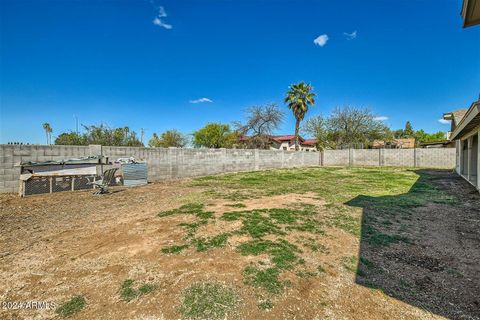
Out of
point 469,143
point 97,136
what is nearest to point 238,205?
point 469,143

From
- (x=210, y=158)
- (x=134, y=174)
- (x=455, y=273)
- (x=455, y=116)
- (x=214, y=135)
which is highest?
(x=214, y=135)

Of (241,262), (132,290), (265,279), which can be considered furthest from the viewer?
(241,262)

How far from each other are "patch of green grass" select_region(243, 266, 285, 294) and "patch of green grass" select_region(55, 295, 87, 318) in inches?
61.3

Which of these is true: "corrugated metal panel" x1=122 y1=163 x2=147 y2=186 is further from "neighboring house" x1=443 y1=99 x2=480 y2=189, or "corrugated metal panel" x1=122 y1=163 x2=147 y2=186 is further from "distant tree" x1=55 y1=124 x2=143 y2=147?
"neighboring house" x1=443 y1=99 x2=480 y2=189

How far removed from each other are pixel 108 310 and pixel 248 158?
1474 centimetres

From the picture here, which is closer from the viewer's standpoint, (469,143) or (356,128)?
(469,143)

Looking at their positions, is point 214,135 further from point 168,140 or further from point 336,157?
point 336,157

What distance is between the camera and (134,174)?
373 inches

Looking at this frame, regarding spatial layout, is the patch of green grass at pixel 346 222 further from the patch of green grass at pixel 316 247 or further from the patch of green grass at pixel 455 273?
the patch of green grass at pixel 455 273

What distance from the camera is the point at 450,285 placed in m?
2.50

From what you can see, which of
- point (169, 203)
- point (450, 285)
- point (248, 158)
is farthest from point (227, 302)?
point (248, 158)

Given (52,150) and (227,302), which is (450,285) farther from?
(52,150)

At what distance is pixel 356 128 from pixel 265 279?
29.4 metres

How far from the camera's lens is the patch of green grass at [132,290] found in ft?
7.32
